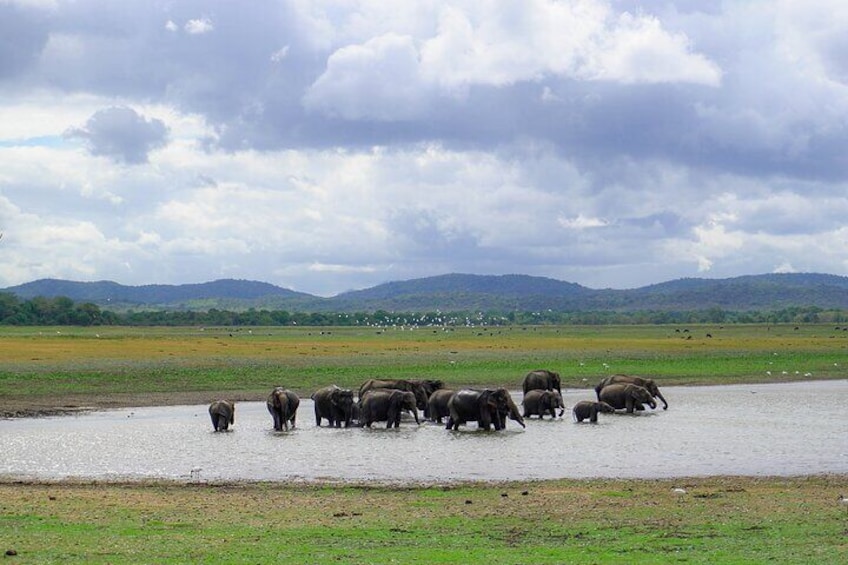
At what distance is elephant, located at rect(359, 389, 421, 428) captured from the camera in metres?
33.6

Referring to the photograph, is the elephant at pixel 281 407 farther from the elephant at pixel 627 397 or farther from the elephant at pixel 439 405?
the elephant at pixel 627 397

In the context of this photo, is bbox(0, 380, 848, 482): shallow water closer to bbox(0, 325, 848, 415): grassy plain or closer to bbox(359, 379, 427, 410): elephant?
bbox(359, 379, 427, 410): elephant

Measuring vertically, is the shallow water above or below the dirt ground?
below

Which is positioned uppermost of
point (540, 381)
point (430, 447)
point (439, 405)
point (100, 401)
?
point (540, 381)

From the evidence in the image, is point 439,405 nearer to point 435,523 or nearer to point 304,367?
point 435,523

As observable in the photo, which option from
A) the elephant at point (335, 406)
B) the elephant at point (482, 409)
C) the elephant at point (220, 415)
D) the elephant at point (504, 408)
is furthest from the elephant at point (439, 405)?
the elephant at point (220, 415)

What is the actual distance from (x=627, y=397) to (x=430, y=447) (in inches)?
494

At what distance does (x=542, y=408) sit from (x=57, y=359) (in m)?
32.1

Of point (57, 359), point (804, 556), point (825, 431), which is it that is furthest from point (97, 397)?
point (804, 556)

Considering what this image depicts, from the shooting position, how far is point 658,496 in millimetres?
18906

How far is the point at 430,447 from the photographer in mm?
28328

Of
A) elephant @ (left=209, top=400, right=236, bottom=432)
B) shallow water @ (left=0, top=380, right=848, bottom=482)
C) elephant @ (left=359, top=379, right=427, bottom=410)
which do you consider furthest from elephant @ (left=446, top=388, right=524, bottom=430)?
elephant @ (left=209, top=400, right=236, bottom=432)

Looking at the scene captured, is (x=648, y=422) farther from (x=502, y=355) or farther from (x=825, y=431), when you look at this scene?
(x=502, y=355)

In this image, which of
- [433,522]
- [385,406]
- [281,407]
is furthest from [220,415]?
[433,522]
